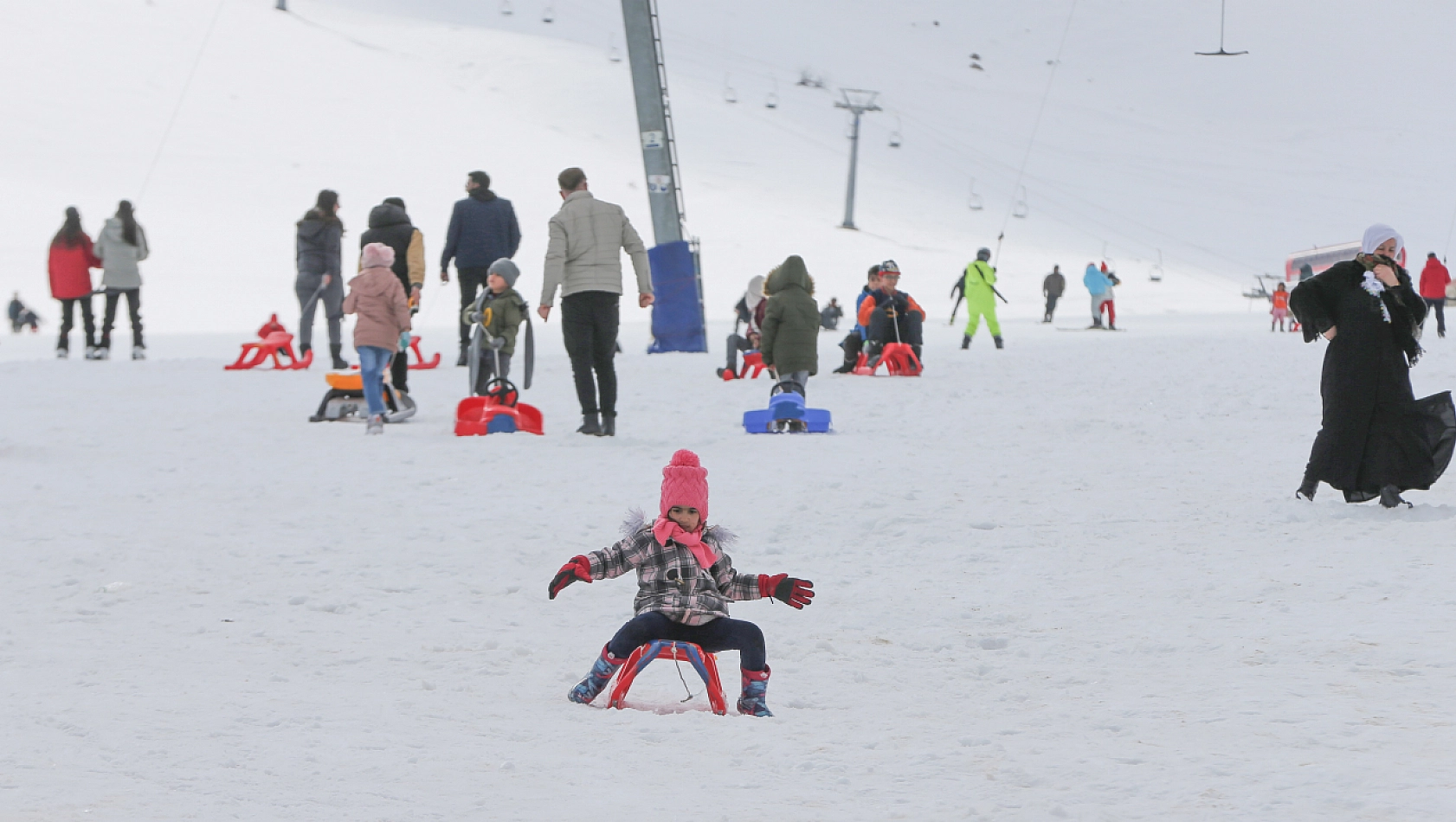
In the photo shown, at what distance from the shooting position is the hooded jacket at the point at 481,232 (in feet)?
48.1

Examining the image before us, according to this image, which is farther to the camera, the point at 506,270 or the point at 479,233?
the point at 479,233

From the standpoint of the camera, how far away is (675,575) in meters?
4.93

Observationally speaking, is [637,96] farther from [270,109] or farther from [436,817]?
[270,109]

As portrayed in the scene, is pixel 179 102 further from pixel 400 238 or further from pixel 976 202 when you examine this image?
pixel 400 238

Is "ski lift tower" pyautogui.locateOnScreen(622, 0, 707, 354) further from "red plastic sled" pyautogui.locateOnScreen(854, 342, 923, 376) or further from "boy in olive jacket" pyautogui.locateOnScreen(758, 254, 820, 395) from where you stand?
"boy in olive jacket" pyautogui.locateOnScreen(758, 254, 820, 395)

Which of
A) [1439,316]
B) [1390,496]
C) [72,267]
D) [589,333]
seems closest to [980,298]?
[1439,316]

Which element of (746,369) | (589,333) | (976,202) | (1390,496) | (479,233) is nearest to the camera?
(1390,496)

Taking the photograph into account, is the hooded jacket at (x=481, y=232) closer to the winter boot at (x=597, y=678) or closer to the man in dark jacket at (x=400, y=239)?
the man in dark jacket at (x=400, y=239)

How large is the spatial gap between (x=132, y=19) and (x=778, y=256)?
29240 mm

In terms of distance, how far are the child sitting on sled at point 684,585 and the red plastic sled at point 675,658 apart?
3 centimetres

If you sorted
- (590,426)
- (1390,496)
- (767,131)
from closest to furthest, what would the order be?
(1390,496), (590,426), (767,131)

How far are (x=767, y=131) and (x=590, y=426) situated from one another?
2536 inches

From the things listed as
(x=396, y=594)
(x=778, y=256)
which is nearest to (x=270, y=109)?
(x=778, y=256)

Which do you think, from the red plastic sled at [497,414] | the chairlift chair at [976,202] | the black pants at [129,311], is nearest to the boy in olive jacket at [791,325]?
the red plastic sled at [497,414]
